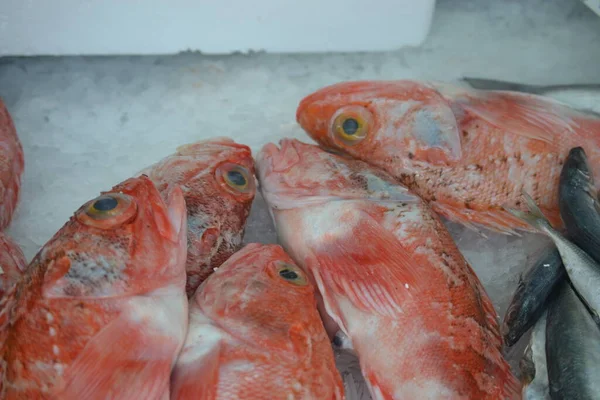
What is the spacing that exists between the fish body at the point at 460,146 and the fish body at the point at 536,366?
1.13 feet

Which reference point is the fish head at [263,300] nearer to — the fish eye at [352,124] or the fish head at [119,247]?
the fish head at [119,247]

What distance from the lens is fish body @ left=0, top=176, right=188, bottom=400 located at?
3.76 feet

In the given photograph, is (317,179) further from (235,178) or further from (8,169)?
(8,169)

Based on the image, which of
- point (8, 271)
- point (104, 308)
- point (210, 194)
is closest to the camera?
point (104, 308)

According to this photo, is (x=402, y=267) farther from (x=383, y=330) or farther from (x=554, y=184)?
(x=554, y=184)

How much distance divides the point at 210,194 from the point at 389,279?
534mm

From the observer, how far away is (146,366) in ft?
4.01

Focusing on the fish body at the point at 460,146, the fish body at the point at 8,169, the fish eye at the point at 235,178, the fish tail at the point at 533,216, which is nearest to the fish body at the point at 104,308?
the fish eye at the point at 235,178

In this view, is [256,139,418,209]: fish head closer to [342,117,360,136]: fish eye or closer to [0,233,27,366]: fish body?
[342,117,360,136]: fish eye

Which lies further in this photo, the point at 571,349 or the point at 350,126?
the point at 350,126

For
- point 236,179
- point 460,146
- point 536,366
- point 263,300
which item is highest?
point 460,146

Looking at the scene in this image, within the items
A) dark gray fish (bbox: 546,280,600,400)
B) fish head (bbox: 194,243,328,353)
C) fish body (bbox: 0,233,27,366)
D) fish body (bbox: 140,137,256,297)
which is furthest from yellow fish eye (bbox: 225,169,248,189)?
→ dark gray fish (bbox: 546,280,600,400)

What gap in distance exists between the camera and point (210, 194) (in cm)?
162

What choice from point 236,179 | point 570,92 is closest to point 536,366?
point 236,179
